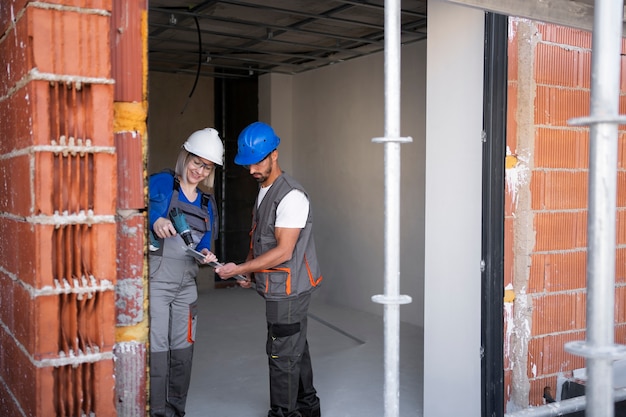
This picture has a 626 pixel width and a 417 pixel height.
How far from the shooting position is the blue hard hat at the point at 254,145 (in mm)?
3133

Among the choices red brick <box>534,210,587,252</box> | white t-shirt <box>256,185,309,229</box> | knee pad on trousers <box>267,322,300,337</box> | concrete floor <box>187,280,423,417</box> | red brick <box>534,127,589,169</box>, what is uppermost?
red brick <box>534,127,589,169</box>

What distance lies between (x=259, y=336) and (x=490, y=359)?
2746 millimetres

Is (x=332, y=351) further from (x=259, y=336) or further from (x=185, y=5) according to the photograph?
(x=185, y=5)

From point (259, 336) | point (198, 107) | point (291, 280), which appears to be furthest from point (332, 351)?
point (198, 107)

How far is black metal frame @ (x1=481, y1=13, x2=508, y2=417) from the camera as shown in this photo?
9.29ft

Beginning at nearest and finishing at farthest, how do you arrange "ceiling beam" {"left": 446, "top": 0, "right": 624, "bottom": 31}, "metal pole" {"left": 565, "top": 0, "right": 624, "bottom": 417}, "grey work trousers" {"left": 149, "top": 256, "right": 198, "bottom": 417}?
1. "metal pole" {"left": 565, "top": 0, "right": 624, "bottom": 417}
2. "ceiling beam" {"left": 446, "top": 0, "right": 624, "bottom": 31}
3. "grey work trousers" {"left": 149, "top": 256, "right": 198, "bottom": 417}

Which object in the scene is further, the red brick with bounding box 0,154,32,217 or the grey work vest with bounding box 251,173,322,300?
the grey work vest with bounding box 251,173,322,300

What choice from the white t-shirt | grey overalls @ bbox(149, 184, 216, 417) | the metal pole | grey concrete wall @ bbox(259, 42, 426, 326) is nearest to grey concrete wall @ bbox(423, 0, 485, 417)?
the white t-shirt

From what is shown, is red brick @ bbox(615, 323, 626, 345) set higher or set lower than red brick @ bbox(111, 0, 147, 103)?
lower

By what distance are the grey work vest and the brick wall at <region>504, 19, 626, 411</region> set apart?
0.97 m

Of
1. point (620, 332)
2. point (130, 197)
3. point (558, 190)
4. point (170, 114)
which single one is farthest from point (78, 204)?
point (170, 114)

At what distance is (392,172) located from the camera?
5.55ft

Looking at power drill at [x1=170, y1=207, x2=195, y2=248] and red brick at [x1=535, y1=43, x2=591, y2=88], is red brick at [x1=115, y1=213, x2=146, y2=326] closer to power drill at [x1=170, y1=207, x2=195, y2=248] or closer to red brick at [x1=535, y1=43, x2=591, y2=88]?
power drill at [x1=170, y1=207, x2=195, y2=248]

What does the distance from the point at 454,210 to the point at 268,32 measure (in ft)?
10.2
